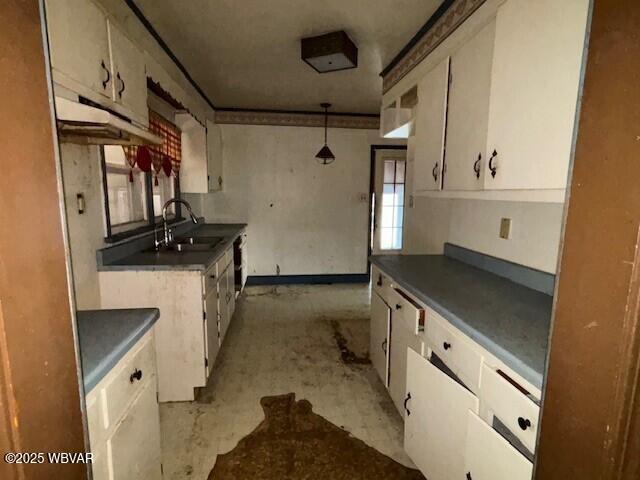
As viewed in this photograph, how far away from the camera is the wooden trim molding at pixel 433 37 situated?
1792mm

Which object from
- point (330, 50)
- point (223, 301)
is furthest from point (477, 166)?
point (223, 301)

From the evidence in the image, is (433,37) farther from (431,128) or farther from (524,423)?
(524,423)

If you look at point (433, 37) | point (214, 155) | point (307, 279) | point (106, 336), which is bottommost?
point (307, 279)

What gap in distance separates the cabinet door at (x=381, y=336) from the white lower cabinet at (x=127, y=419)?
1293mm

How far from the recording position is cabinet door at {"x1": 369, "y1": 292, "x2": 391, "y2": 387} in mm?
2107

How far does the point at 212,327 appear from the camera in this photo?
241cm

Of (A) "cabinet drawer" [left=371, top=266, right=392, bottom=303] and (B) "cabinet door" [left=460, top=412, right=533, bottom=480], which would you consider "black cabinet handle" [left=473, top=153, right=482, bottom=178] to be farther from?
(B) "cabinet door" [left=460, top=412, right=533, bottom=480]

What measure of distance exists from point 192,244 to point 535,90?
105 inches

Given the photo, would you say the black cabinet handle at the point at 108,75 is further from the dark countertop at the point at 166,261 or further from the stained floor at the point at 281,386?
the stained floor at the point at 281,386

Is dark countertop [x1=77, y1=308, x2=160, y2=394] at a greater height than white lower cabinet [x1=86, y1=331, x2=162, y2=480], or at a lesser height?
greater

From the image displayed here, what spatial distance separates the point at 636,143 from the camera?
48cm

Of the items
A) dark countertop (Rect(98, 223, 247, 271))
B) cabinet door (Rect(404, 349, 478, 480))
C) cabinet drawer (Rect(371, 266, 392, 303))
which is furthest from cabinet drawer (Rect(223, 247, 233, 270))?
cabinet door (Rect(404, 349, 478, 480))

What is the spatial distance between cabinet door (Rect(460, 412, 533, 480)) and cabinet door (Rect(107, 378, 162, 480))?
1133 millimetres

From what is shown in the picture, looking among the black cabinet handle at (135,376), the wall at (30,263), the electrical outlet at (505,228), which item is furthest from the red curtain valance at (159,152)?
the electrical outlet at (505,228)
